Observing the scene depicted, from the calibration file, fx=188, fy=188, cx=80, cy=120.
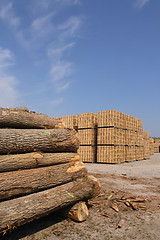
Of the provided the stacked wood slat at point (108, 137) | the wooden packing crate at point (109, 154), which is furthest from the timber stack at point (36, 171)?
the stacked wood slat at point (108, 137)

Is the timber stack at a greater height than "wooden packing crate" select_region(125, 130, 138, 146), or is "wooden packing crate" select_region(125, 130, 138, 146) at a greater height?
"wooden packing crate" select_region(125, 130, 138, 146)

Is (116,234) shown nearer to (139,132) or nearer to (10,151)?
(10,151)

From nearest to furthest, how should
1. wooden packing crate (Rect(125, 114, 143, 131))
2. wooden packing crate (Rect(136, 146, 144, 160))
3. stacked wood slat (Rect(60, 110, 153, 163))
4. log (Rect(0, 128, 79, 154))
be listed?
log (Rect(0, 128, 79, 154)) → stacked wood slat (Rect(60, 110, 153, 163)) → wooden packing crate (Rect(125, 114, 143, 131)) → wooden packing crate (Rect(136, 146, 144, 160))

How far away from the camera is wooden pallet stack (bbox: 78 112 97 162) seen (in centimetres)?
1412

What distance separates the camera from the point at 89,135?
560 inches

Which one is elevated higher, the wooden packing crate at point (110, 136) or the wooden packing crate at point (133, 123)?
the wooden packing crate at point (133, 123)

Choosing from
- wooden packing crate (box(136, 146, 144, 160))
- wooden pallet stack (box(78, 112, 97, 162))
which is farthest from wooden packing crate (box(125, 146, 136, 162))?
wooden pallet stack (box(78, 112, 97, 162))

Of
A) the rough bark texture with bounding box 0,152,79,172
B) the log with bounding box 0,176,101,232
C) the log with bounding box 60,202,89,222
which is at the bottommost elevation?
the log with bounding box 60,202,89,222

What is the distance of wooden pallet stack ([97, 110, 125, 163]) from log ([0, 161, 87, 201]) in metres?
8.76

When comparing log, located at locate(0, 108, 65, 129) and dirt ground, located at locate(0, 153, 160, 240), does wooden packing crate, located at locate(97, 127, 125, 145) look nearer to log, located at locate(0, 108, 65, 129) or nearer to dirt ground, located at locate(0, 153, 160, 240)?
dirt ground, located at locate(0, 153, 160, 240)

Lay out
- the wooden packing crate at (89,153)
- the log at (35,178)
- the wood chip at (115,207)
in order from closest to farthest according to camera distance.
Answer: the log at (35,178)
the wood chip at (115,207)
the wooden packing crate at (89,153)

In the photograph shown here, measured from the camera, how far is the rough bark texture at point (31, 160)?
11.8 feet

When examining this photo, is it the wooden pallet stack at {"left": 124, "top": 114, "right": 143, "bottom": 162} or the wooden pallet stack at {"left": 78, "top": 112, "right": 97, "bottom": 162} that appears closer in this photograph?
the wooden pallet stack at {"left": 78, "top": 112, "right": 97, "bottom": 162}

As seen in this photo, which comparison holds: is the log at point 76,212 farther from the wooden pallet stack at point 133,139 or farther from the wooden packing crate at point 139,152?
the wooden packing crate at point 139,152
